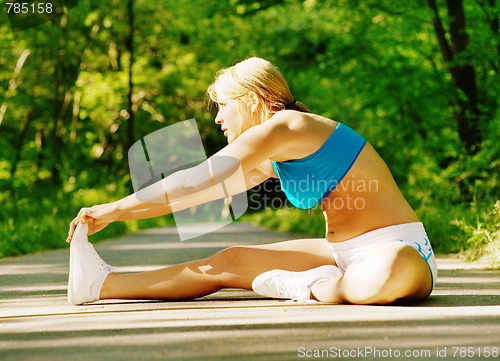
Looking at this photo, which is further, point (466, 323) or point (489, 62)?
point (489, 62)

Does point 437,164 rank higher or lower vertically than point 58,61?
lower

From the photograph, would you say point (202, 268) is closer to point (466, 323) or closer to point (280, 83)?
point (280, 83)

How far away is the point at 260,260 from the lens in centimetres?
604

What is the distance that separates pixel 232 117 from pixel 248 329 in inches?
66.1

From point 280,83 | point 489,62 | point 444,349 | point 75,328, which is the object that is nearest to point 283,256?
point 280,83

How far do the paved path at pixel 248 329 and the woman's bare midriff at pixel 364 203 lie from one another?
45 cm

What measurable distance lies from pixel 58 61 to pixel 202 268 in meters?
29.4

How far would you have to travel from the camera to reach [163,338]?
4.29 meters

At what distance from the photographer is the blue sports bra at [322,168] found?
5.54 metres

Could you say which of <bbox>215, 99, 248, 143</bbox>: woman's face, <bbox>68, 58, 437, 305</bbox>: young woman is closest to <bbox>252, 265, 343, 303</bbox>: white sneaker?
<bbox>68, 58, 437, 305</bbox>: young woman

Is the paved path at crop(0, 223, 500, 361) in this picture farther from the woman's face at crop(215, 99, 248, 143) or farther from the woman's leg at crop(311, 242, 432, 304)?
the woman's face at crop(215, 99, 248, 143)

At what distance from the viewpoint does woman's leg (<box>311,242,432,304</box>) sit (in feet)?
17.2

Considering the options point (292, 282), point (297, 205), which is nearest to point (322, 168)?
point (297, 205)

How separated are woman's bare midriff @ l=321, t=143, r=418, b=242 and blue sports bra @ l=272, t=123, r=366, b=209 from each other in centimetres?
4
